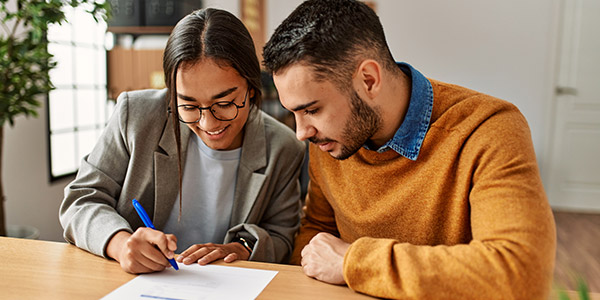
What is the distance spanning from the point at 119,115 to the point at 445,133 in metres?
0.84

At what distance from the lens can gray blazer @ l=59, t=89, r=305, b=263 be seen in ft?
4.36

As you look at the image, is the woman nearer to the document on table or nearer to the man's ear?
the document on table

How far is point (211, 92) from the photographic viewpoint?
4.02ft

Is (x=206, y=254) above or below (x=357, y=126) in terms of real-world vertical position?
below

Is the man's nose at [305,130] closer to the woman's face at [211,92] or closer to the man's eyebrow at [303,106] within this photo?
the man's eyebrow at [303,106]

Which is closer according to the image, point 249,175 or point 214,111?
point 214,111

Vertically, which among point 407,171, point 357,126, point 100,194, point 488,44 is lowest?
point 100,194

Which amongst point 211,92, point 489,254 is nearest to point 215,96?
point 211,92

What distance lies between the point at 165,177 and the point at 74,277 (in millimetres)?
411

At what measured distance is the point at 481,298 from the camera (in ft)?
2.84

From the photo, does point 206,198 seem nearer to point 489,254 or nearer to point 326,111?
point 326,111

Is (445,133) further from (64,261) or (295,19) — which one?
(64,261)

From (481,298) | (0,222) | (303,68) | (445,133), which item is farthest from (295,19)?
(0,222)

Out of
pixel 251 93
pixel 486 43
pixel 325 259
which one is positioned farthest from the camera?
pixel 486 43
